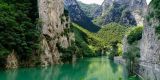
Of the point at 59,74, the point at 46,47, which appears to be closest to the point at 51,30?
Result: the point at 46,47

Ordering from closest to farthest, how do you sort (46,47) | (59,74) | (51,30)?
(59,74)
(46,47)
(51,30)

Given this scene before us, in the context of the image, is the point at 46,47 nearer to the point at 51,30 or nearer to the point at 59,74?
the point at 51,30

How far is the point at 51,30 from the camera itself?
7094cm

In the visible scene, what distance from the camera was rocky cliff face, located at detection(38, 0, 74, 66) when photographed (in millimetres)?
66169

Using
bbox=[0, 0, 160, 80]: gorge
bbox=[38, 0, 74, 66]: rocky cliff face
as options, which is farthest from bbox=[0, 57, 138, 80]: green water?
bbox=[38, 0, 74, 66]: rocky cliff face

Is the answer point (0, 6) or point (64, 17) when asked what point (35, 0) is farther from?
point (0, 6)

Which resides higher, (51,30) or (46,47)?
(51,30)

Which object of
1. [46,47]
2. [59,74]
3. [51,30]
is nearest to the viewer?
[59,74]

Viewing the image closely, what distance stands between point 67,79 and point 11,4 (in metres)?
31.3

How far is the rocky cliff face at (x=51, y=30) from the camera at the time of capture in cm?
6617

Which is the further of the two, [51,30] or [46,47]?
[51,30]

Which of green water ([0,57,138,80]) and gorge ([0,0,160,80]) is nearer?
green water ([0,57,138,80])

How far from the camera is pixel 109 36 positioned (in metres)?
192

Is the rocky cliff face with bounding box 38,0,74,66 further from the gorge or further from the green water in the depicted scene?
the green water
